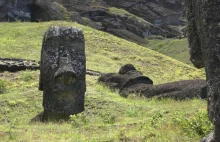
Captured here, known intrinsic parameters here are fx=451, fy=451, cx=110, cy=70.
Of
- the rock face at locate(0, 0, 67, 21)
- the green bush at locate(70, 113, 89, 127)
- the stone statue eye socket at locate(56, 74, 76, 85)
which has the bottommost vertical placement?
the green bush at locate(70, 113, 89, 127)

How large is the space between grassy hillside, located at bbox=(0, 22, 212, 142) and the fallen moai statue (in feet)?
2.04

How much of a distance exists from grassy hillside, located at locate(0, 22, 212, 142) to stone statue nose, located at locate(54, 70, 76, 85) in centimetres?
123

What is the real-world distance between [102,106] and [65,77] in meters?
2.38

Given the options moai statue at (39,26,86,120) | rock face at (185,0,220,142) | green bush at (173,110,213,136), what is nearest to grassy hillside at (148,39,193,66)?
moai statue at (39,26,86,120)

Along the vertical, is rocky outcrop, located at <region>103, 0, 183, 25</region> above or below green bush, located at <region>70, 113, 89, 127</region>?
above

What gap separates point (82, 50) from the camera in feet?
47.9

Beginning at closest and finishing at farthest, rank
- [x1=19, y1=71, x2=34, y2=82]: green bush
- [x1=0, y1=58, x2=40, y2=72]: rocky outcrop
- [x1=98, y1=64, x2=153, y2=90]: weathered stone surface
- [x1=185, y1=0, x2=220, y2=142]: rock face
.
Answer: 1. [x1=185, y1=0, x2=220, y2=142]: rock face
2. [x1=98, y1=64, x2=153, y2=90]: weathered stone surface
3. [x1=19, y1=71, x2=34, y2=82]: green bush
4. [x1=0, y1=58, x2=40, y2=72]: rocky outcrop

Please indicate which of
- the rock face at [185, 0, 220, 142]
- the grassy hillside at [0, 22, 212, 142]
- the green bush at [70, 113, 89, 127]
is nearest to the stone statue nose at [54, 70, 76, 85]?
the grassy hillside at [0, 22, 212, 142]

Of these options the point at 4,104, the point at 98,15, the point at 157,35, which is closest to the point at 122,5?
the point at 157,35

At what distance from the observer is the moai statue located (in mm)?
14117

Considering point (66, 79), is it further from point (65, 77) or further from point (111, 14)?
point (111, 14)

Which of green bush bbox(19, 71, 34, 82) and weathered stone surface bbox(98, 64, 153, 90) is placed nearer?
weathered stone surface bbox(98, 64, 153, 90)

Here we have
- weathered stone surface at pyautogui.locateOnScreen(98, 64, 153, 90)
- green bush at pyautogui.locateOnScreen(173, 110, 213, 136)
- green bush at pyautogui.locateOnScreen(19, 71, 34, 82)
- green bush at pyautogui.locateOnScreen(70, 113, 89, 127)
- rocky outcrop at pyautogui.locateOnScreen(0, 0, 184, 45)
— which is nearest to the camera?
green bush at pyautogui.locateOnScreen(173, 110, 213, 136)

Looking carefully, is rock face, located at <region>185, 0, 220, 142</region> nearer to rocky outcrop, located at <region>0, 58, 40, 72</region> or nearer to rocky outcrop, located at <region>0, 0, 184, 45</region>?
rocky outcrop, located at <region>0, 58, 40, 72</region>
